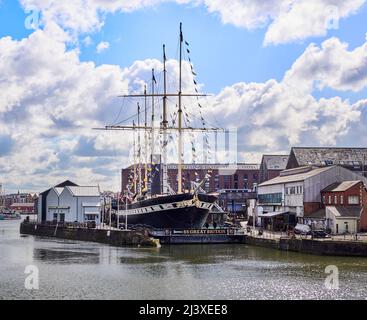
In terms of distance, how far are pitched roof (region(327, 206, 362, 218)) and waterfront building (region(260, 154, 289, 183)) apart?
201 feet

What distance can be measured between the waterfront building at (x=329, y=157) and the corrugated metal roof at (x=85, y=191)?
32.9 m

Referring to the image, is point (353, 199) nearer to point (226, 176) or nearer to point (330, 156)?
point (330, 156)

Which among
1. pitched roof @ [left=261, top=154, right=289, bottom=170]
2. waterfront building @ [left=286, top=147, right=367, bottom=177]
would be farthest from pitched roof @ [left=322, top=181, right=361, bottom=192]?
pitched roof @ [left=261, top=154, right=289, bottom=170]

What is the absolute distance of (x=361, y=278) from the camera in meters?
42.8

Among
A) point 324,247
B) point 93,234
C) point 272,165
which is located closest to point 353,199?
point 324,247

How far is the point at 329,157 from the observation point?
3858 inches

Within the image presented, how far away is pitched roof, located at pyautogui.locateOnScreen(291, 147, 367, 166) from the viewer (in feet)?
320

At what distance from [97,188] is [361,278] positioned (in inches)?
2542

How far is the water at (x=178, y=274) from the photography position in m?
37.7

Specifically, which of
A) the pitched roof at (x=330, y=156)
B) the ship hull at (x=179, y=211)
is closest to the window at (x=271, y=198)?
the pitched roof at (x=330, y=156)

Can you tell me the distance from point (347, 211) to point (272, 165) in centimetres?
6398

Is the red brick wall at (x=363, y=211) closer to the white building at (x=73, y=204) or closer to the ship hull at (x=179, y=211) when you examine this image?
the ship hull at (x=179, y=211)

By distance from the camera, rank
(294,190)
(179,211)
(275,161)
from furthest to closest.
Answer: (275,161), (294,190), (179,211)
